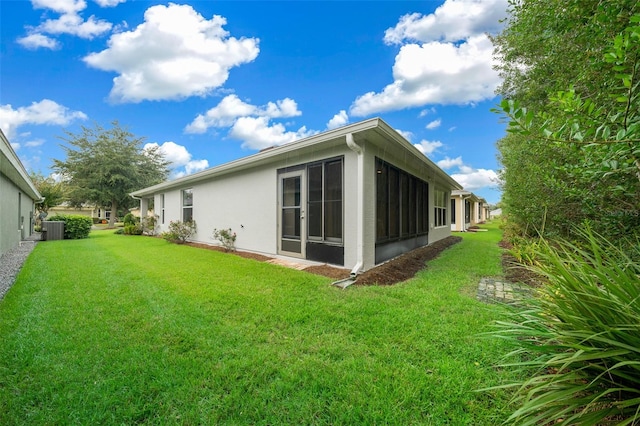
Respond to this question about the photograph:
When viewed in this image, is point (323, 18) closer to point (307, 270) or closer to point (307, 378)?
point (307, 270)

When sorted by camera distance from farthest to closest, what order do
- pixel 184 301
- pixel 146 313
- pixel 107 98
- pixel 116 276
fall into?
pixel 107 98 < pixel 116 276 < pixel 184 301 < pixel 146 313

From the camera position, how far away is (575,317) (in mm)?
1648

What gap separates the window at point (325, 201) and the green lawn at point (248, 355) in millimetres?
1795

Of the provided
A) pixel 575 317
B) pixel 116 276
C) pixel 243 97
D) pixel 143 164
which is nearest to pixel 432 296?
pixel 575 317

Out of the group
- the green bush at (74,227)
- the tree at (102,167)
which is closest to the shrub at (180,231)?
A: the green bush at (74,227)

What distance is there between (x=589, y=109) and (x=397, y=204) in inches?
218

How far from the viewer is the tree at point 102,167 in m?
23.8

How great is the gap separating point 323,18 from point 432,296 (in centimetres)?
824

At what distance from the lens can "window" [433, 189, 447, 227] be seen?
449 inches

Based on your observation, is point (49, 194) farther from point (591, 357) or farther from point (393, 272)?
point (591, 357)

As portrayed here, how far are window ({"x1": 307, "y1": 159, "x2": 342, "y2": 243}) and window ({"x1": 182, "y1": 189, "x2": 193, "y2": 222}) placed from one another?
725 centimetres

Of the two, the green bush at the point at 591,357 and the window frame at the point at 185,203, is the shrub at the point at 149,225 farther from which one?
the green bush at the point at 591,357

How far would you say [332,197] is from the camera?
6.00 metres

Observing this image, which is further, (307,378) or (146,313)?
Result: (146,313)
